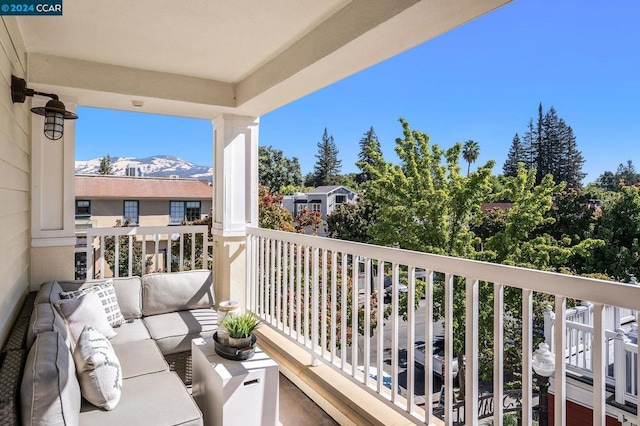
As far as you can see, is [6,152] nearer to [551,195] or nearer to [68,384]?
[68,384]

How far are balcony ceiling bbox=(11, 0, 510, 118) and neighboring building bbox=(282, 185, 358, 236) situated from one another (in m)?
4.73

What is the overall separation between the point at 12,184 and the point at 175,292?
1561mm

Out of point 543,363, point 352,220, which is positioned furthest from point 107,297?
point 352,220

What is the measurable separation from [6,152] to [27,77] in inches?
57.3

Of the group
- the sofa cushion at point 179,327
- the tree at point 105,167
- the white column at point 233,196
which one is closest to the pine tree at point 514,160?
the white column at point 233,196

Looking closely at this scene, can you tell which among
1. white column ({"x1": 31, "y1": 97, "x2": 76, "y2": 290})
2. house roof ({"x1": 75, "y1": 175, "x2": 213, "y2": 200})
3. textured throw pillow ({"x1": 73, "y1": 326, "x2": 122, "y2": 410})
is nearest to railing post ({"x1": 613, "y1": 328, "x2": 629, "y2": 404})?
textured throw pillow ({"x1": 73, "y1": 326, "x2": 122, "y2": 410})

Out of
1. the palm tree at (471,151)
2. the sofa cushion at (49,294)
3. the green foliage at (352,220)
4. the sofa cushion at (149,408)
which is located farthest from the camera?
the palm tree at (471,151)

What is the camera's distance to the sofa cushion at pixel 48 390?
4.36 feet

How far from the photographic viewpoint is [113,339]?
2885mm

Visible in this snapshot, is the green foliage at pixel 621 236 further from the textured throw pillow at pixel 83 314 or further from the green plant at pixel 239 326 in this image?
the textured throw pillow at pixel 83 314

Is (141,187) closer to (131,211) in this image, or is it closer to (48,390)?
(131,211)

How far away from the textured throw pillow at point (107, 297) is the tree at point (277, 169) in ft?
39.1

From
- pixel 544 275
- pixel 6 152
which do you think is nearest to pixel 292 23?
pixel 6 152

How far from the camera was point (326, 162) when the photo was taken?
61.1 feet
